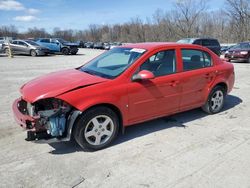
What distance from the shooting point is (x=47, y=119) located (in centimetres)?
374

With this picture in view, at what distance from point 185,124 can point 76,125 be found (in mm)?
2394

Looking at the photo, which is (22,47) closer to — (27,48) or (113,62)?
(27,48)

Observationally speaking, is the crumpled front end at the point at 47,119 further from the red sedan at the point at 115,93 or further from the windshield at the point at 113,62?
the windshield at the point at 113,62

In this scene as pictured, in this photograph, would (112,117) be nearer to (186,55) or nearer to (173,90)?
(173,90)

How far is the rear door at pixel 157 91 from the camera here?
4.32m

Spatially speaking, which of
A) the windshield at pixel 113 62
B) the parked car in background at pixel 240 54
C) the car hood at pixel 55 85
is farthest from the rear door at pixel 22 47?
the car hood at pixel 55 85

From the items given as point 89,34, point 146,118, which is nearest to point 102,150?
point 146,118

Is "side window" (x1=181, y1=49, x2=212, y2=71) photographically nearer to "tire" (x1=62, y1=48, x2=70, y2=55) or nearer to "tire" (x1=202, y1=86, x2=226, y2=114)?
"tire" (x1=202, y1=86, x2=226, y2=114)

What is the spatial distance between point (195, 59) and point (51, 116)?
3.20 metres

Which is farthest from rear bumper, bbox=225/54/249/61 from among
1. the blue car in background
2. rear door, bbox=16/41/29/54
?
rear door, bbox=16/41/29/54

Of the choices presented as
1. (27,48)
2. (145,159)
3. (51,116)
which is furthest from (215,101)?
(27,48)

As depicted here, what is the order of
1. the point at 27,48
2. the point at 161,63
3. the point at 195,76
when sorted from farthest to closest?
the point at 27,48 < the point at 195,76 < the point at 161,63

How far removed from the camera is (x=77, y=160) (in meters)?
3.76

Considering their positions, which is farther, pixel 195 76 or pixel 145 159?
pixel 195 76
